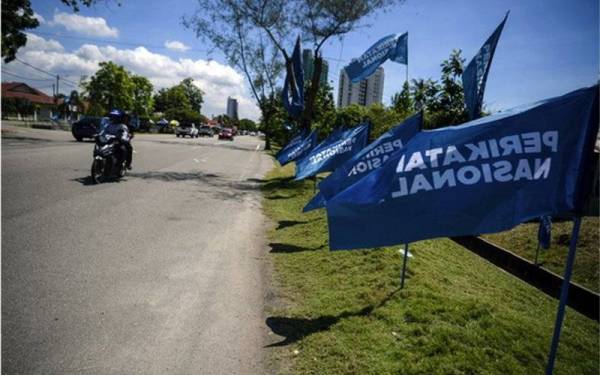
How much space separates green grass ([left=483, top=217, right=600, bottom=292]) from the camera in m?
8.73

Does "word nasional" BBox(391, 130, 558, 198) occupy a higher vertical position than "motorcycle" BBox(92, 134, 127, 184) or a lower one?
higher

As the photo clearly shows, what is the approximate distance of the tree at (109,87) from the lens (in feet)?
214

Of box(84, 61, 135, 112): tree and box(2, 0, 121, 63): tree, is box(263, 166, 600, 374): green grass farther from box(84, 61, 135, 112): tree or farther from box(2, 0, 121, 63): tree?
box(84, 61, 135, 112): tree

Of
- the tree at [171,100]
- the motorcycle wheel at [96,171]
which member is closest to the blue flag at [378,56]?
the motorcycle wheel at [96,171]

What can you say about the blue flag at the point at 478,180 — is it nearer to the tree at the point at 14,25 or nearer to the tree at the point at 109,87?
the tree at the point at 14,25

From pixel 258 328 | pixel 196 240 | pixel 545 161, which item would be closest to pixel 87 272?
pixel 196 240

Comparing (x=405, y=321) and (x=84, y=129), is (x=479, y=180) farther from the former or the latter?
(x=84, y=129)

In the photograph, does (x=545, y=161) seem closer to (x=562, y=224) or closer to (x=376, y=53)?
(x=376, y=53)

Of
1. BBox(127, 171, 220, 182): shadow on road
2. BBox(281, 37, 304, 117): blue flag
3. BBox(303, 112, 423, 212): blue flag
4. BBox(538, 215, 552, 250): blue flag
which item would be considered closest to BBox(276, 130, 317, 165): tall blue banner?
BBox(281, 37, 304, 117): blue flag

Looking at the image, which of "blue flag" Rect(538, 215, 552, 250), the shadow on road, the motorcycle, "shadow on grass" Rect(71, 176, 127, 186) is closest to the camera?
"blue flag" Rect(538, 215, 552, 250)

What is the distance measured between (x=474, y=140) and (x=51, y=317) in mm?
4422

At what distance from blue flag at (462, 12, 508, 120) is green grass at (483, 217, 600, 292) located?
4994mm

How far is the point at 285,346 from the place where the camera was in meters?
3.66

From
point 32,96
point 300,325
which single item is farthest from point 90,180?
point 32,96
